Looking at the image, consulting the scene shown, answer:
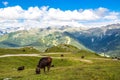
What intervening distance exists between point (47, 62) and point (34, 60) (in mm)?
74114

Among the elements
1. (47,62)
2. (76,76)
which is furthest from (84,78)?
(47,62)

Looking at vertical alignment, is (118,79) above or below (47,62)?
below

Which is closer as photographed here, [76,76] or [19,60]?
[76,76]

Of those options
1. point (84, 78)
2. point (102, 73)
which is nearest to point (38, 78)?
point (84, 78)

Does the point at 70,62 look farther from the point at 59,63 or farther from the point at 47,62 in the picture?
the point at 47,62

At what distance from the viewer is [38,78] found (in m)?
43.4

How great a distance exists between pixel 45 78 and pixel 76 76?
5280 mm

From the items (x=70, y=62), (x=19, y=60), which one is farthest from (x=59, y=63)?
(x=19, y=60)

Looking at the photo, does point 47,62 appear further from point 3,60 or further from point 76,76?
point 3,60

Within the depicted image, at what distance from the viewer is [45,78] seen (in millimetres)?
42938

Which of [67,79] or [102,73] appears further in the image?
[102,73]

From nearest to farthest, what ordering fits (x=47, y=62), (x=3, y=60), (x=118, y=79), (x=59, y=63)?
(x=118, y=79)
(x=47, y=62)
(x=3, y=60)
(x=59, y=63)

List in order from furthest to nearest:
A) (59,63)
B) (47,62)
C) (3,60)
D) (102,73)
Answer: (59,63), (3,60), (47,62), (102,73)

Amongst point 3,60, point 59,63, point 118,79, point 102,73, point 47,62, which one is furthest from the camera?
point 59,63
